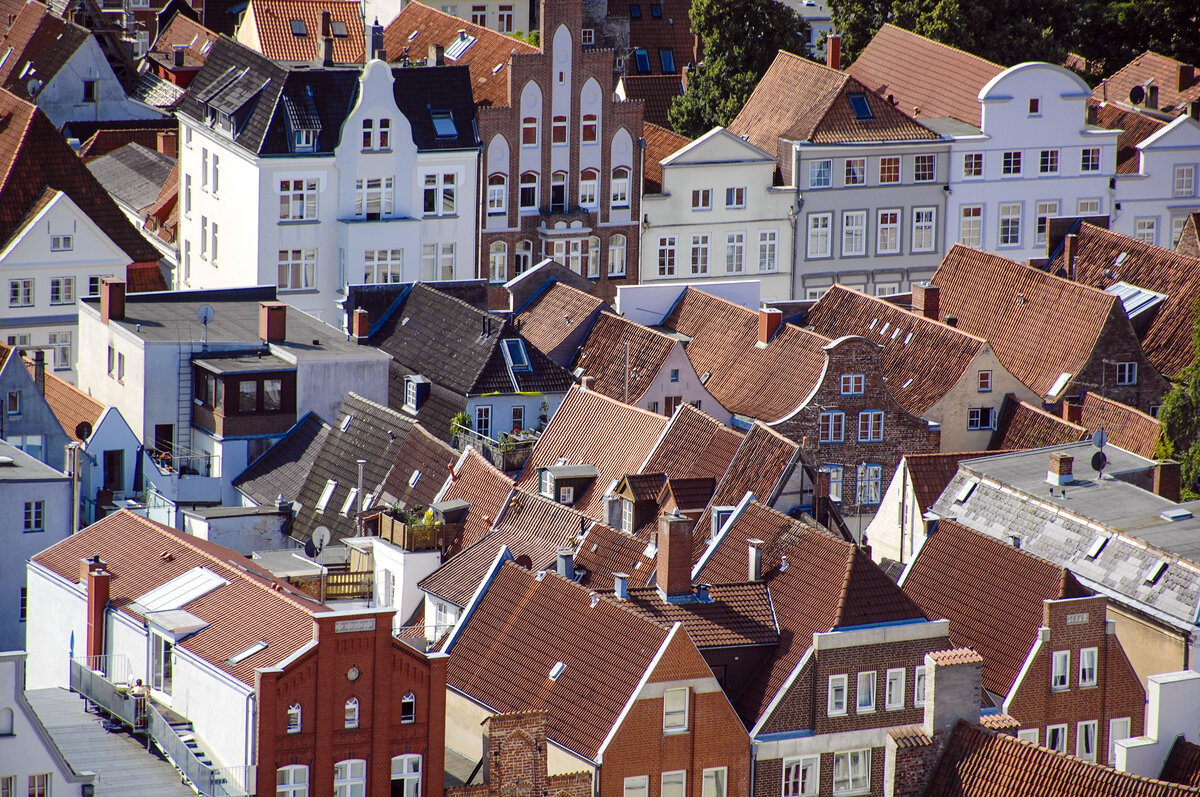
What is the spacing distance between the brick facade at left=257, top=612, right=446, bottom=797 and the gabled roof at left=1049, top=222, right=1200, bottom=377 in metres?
50.7

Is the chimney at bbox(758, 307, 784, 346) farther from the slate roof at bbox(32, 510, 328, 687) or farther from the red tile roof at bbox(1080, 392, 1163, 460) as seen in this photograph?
the slate roof at bbox(32, 510, 328, 687)

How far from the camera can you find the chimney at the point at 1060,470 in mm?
88562

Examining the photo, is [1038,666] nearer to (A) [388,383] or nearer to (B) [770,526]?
(B) [770,526]

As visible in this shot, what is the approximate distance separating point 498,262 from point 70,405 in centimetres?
2438

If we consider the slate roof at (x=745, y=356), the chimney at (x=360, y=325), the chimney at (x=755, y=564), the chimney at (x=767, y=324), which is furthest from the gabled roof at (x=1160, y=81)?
the chimney at (x=755, y=564)

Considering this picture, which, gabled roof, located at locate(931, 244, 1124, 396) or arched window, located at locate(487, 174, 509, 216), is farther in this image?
arched window, located at locate(487, 174, 509, 216)

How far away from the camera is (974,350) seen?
99875mm

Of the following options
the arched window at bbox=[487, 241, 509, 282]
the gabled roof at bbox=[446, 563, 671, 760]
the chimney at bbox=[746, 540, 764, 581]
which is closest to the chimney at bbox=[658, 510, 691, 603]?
the gabled roof at bbox=[446, 563, 671, 760]

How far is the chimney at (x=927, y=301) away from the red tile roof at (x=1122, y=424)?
8.33 m

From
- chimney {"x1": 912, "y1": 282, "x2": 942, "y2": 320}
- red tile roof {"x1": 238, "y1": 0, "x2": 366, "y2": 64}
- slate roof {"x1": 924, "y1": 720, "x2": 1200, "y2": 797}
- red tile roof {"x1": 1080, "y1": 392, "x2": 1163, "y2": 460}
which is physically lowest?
slate roof {"x1": 924, "y1": 720, "x2": 1200, "y2": 797}

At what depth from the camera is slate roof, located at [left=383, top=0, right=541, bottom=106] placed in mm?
117125

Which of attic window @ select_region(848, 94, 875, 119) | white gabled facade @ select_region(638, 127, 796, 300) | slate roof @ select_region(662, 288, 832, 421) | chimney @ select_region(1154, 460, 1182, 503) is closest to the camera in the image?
chimney @ select_region(1154, 460, 1182, 503)

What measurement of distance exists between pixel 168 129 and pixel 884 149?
138ft

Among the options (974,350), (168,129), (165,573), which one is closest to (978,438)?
(974,350)
